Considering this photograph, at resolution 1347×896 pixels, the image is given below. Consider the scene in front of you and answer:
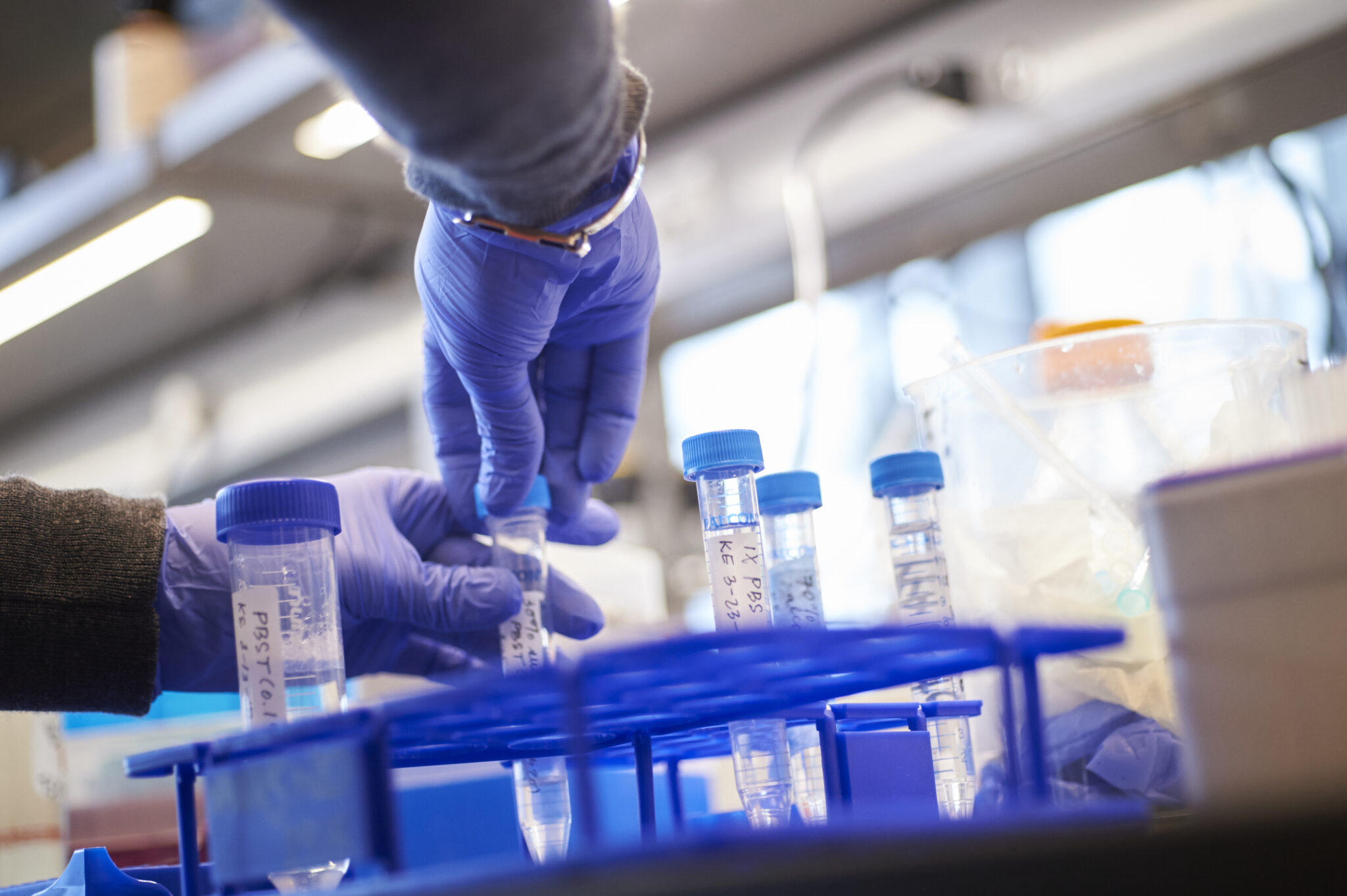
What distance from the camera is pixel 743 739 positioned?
82 centimetres

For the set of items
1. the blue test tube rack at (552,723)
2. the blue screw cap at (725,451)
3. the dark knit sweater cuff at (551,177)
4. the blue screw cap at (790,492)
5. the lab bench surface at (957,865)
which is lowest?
the lab bench surface at (957,865)

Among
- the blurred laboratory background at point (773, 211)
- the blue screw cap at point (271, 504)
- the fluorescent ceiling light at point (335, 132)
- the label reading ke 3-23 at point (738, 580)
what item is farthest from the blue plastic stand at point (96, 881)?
the fluorescent ceiling light at point (335, 132)

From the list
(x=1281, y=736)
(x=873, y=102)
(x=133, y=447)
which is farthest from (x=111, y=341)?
(x=1281, y=736)

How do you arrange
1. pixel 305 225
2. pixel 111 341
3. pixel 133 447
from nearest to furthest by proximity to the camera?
1. pixel 305 225
2. pixel 111 341
3. pixel 133 447

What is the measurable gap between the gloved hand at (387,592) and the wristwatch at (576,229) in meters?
0.33

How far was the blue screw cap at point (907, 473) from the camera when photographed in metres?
0.94

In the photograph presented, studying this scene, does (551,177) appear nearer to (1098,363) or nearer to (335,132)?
(1098,363)

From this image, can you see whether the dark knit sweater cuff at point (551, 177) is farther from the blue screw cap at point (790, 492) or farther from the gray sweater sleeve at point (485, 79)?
the blue screw cap at point (790, 492)

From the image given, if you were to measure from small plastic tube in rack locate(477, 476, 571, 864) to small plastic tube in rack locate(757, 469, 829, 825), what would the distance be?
195mm

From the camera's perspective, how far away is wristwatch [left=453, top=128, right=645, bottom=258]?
830mm

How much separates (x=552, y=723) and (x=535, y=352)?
376 millimetres

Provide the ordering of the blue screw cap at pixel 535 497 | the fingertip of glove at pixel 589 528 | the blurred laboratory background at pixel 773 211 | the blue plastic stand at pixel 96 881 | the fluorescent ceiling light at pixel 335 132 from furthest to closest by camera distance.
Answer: the fluorescent ceiling light at pixel 335 132 → the blurred laboratory background at pixel 773 211 → the fingertip of glove at pixel 589 528 → the blue screw cap at pixel 535 497 → the blue plastic stand at pixel 96 881

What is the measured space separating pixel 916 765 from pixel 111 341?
3146mm

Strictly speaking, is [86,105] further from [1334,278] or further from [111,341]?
[1334,278]
